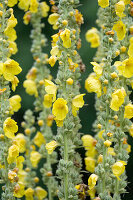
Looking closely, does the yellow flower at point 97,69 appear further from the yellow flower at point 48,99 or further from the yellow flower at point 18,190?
the yellow flower at point 18,190

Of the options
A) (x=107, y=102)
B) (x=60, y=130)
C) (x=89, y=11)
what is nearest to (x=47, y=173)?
(x=60, y=130)

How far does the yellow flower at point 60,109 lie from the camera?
1631 millimetres

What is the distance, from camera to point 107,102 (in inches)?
65.7

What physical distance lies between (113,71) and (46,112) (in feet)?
2.59

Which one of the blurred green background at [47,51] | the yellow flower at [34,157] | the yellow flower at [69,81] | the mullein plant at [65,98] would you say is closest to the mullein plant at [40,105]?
the yellow flower at [34,157]

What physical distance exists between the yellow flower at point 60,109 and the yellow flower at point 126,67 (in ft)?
1.00

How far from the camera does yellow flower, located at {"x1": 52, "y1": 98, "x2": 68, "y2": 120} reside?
163 centimetres

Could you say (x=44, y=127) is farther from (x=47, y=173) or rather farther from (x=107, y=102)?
(x=107, y=102)

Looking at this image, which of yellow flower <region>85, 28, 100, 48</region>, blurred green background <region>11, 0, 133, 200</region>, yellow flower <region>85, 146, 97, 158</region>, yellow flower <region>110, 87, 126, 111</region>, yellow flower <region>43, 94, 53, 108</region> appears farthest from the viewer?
blurred green background <region>11, 0, 133, 200</region>

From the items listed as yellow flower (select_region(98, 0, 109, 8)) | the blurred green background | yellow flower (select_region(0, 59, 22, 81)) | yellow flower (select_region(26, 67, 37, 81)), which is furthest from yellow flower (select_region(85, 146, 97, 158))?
the blurred green background

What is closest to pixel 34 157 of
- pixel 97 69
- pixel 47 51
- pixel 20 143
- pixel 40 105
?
pixel 40 105

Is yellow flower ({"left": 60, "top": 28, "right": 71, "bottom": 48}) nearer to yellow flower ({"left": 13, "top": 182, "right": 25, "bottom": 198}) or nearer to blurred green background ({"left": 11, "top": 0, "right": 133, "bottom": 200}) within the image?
yellow flower ({"left": 13, "top": 182, "right": 25, "bottom": 198})

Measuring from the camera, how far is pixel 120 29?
5.84 ft

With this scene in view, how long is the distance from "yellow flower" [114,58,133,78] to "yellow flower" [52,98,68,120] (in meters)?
0.30
